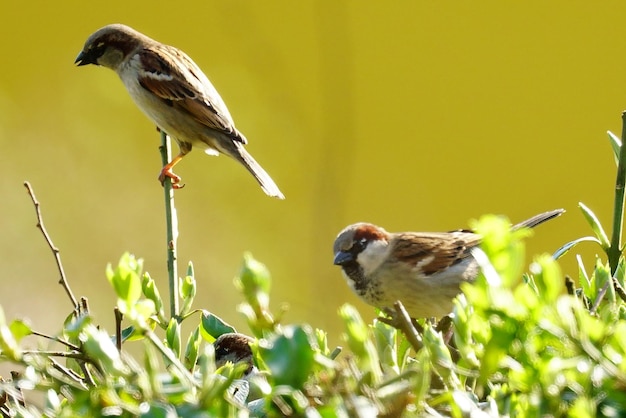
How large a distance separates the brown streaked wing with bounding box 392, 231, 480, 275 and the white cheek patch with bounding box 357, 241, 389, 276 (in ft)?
0.14

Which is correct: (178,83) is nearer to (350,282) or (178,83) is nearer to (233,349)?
(350,282)

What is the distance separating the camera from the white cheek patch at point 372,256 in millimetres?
2602

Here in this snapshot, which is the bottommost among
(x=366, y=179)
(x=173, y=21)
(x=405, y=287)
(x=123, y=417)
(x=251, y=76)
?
(x=405, y=287)

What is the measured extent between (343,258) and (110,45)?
1514 millimetres

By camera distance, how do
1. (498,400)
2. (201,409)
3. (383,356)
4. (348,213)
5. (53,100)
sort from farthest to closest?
(53,100)
(348,213)
(383,356)
(498,400)
(201,409)

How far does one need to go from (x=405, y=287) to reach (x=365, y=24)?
121 cm

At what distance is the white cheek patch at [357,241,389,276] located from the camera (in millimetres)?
2602

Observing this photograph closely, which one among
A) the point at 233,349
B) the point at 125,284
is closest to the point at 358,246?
the point at 233,349

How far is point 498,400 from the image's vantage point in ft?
2.55

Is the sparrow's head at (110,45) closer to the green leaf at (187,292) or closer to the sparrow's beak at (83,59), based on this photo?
the sparrow's beak at (83,59)

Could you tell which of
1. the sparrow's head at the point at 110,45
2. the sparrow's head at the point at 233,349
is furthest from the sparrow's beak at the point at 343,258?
the sparrow's head at the point at 110,45

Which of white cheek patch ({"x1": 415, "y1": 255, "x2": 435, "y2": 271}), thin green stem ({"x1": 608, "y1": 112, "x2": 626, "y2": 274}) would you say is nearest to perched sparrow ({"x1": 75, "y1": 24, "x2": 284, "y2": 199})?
white cheek patch ({"x1": 415, "y1": 255, "x2": 435, "y2": 271})

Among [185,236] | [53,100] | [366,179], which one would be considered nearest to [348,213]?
[366,179]

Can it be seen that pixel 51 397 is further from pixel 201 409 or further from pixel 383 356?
pixel 383 356
